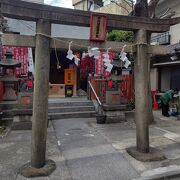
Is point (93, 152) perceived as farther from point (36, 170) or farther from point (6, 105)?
point (6, 105)

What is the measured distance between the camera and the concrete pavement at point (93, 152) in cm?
584

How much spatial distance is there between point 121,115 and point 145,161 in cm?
567

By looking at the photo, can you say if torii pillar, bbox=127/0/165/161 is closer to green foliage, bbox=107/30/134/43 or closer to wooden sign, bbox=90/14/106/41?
wooden sign, bbox=90/14/106/41

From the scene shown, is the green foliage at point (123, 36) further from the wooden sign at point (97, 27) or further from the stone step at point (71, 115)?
the wooden sign at point (97, 27)

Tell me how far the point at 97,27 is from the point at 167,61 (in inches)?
443

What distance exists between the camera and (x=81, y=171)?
5.93 metres

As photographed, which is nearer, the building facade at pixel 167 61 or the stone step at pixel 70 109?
the stone step at pixel 70 109

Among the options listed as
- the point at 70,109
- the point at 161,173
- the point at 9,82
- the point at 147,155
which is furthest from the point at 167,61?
the point at 161,173

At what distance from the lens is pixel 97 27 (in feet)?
21.8

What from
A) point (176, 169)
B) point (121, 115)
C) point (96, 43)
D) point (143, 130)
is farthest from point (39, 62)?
point (121, 115)

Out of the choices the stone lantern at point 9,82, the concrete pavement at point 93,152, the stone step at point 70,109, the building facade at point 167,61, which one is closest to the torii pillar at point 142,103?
the concrete pavement at point 93,152

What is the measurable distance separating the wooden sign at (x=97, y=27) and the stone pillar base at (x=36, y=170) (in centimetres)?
330

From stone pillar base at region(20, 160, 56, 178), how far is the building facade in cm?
1193

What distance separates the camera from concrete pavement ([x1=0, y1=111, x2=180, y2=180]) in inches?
230
